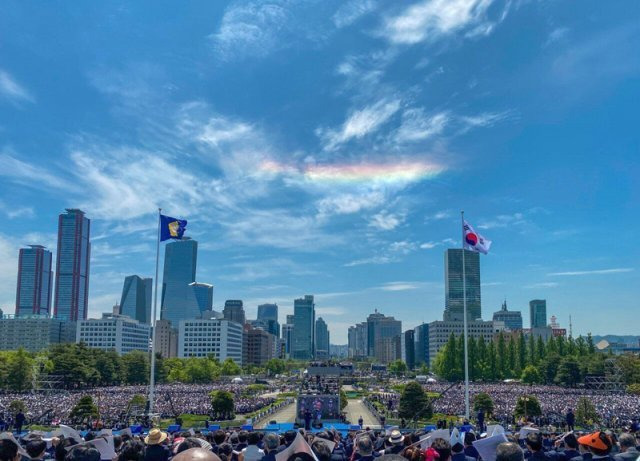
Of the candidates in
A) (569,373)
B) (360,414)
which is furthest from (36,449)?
(569,373)

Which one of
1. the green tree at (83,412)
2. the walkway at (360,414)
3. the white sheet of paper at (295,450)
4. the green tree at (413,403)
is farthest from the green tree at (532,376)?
the white sheet of paper at (295,450)

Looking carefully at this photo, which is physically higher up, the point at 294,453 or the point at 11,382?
the point at 294,453

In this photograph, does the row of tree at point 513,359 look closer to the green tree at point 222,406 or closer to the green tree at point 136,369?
the green tree at point 136,369

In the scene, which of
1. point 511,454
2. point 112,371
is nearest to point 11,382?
point 112,371

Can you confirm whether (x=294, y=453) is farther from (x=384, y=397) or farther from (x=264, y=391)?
(x=264, y=391)

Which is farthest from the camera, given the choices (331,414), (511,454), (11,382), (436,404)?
(11,382)
